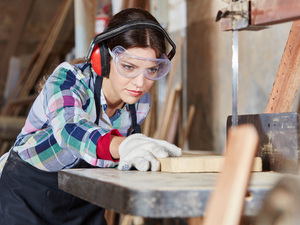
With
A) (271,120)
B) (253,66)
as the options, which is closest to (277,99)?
(271,120)

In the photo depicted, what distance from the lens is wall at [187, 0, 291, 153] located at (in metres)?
4.32

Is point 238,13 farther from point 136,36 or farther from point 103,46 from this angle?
point 103,46

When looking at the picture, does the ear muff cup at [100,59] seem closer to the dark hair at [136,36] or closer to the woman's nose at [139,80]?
the dark hair at [136,36]

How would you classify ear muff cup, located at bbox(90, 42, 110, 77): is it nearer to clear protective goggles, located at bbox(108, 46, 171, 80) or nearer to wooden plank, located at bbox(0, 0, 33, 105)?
clear protective goggles, located at bbox(108, 46, 171, 80)

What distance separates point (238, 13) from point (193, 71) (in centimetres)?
389

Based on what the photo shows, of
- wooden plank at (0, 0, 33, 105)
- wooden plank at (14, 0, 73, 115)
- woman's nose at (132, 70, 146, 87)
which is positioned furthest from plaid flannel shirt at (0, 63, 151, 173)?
wooden plank at (0, 0, 33, 105)

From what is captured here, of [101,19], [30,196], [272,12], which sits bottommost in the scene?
[30,196]

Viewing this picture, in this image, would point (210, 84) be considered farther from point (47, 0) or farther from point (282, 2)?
Result: point (47, 0)

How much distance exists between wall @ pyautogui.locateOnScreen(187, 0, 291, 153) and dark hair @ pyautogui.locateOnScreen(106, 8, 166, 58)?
2.08 meters

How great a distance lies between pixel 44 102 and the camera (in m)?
2.15

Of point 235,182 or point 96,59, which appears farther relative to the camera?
point 96,59

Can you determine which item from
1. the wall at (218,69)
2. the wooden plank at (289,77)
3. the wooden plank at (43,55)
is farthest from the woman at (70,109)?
the wooden plank at (43,55)

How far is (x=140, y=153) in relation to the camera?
1.75 m

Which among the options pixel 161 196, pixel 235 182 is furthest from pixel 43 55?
pixel 235 182
